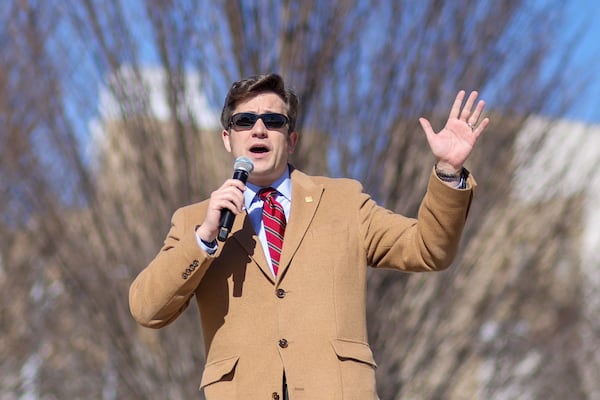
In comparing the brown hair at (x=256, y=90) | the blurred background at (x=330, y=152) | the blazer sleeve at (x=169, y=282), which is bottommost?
the blurred background at (x=330, y=152)

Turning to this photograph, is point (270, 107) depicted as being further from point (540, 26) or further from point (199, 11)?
point (540, 26)

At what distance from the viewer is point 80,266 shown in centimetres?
869

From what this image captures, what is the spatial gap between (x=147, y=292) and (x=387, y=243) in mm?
729

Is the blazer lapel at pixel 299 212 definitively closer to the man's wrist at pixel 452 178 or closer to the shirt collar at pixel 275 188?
the shirt collar at pixel 275 188

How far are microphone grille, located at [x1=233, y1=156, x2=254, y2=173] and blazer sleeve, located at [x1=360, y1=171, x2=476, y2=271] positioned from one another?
387 mm

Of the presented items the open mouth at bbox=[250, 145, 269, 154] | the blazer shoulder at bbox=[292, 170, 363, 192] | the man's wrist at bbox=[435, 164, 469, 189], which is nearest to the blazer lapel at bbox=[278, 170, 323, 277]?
the blazer shoulder at bbox=[292, 170, 363, 192]

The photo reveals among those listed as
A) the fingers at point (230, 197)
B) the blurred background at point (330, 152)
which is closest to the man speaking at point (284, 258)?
the fingers at point (230, 197)

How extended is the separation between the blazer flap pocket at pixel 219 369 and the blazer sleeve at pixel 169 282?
0.66 feet

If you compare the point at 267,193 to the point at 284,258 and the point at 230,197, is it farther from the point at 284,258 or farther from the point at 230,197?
the point at 230,197

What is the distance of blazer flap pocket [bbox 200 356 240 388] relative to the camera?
129 inches

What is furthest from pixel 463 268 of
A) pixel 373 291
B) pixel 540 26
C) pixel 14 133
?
pixel 14 133

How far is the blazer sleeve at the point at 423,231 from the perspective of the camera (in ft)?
10.5

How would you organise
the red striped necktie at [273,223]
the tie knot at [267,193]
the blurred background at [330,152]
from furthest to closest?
the blurred background at [330,152] < the tie knot at [267,193] < the red striped necktie at [273,223]

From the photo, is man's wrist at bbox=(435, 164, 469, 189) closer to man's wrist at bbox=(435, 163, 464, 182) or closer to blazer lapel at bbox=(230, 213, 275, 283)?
man's wrist at bbox=(435, 163, 464, 182)
